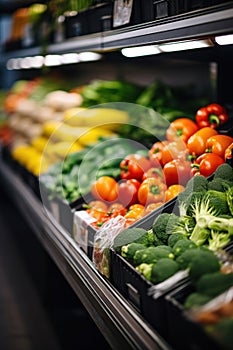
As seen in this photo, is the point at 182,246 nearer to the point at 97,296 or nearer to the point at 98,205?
the point at 97,296

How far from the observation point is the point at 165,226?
175 centimetres

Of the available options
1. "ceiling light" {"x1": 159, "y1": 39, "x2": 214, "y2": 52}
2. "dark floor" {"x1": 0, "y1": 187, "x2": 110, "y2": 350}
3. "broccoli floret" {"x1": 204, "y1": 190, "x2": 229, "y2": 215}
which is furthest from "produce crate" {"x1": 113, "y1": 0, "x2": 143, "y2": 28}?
"dark floor" {"x1": 0, "y1": 187, "x2": 110, "y2": 350}

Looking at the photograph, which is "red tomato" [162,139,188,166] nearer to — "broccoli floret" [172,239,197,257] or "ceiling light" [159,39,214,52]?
"ceiling light" [159,39,214,52]

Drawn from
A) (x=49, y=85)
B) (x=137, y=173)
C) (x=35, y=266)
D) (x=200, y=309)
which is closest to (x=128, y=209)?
(x=137, y=173)

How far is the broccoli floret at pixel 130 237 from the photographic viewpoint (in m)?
1.79

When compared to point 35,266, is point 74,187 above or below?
above

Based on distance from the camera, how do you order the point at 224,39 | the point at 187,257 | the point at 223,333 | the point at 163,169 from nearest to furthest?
1. the point at 223,333
2. the point at 187,257
3. the point at 224,39
4. the point at 163,169

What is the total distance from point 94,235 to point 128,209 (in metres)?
0.35

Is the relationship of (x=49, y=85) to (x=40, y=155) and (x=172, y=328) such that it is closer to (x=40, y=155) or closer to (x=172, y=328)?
(x=40, y=155)

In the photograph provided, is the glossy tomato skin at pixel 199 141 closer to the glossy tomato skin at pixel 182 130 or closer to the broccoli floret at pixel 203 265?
the glossy tomato skin at pixel 182 130

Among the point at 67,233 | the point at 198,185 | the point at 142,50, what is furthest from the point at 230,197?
the point at 67,233

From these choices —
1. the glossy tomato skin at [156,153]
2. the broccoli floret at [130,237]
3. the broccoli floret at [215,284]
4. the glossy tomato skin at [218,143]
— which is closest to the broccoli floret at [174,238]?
the broccoli floret at [130,237]

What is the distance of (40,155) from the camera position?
385 centimetres

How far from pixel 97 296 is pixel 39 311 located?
1.77m
